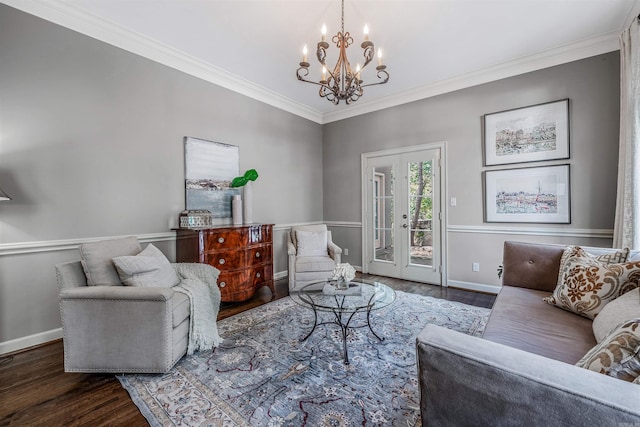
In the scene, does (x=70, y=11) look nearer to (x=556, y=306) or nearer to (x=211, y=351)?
(x=211, y=351)

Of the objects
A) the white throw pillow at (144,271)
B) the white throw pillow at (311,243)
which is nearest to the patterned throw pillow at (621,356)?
the white throw pillow at (144,271)

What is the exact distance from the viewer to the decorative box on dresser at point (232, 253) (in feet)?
9.59

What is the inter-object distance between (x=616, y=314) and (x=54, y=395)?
310 cm

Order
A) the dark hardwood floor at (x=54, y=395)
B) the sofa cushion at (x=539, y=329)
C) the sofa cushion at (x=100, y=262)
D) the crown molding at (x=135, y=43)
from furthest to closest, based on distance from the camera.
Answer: the crown molding at (x=135, y=43)
the sofa cushion at (x=100, y=262)
the dark hardwood floor at (x=54, y=395)
the sofa cushion at (x=539, y=329)

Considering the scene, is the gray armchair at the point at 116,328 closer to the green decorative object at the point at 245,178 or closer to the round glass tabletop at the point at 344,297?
the round glass tabletop at the point at 344,297

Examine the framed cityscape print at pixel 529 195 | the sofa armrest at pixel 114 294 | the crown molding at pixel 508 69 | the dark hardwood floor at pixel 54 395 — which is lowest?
the dark hardwood floor at pixel 54 395

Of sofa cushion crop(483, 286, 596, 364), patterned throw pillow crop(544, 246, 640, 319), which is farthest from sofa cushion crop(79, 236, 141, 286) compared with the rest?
patterned throw pillow crop(544, 246, 640, 319)

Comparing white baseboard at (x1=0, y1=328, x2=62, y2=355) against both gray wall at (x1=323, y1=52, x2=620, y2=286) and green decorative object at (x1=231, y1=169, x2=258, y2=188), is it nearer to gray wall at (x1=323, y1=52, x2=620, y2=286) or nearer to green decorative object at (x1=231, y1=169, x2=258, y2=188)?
green decorative object at (x1=231, y1=169, x2=258, y2=188)

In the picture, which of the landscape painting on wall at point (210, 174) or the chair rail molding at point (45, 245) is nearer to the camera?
the chair rail molding at point (45, 245)

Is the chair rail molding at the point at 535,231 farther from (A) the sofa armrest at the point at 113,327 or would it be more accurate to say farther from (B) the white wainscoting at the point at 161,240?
(A) the sofa armrest at the point at 113,327

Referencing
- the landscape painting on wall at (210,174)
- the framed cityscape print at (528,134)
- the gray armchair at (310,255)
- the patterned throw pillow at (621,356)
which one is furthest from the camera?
the gray armchair at (310,255)

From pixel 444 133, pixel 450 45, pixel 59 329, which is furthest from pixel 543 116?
pixel 59 329

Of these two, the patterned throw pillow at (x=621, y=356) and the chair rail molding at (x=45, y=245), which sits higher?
the chair rail molding at (x=45, y=245)

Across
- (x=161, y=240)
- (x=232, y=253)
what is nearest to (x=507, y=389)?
(x=232, y=253)
